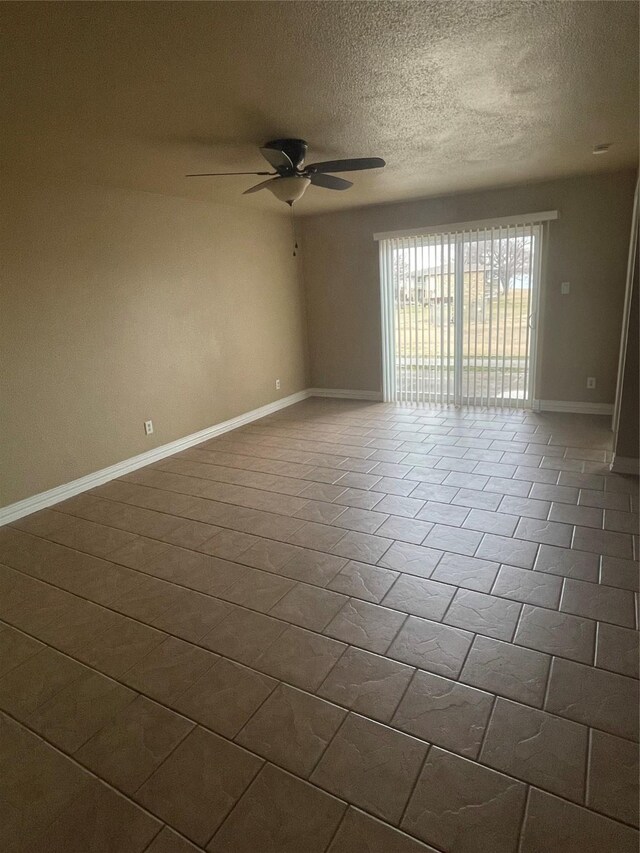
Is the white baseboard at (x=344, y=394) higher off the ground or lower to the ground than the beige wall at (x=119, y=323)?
lower

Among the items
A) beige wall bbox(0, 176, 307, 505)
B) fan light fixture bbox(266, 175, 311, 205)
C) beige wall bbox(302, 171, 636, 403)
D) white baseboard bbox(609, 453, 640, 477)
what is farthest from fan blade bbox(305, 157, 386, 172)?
beige wall bbox(302, 171, 636, 403)

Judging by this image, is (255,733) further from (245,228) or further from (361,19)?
(245,228)

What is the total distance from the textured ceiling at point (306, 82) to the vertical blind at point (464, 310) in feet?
5.17

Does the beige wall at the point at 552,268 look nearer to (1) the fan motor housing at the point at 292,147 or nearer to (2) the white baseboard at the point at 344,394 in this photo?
(2) the white baseboard at the point at 344,394

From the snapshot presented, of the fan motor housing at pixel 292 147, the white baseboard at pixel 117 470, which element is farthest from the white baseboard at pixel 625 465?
the white baseboard at pixel 117 470

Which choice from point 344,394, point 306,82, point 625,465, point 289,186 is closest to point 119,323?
point 289,186

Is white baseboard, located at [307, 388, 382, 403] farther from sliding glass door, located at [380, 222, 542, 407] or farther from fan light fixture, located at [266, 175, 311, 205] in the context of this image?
fan light fixture, located at [266, 175, 311, 205]

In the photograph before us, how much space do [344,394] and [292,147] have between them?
12.9ft

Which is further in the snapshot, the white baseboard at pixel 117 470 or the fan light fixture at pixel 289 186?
the white baseboard at pixel 117 470

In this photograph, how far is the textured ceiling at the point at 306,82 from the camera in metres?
1.79

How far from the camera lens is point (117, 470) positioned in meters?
4.27

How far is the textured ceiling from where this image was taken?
5.89ft

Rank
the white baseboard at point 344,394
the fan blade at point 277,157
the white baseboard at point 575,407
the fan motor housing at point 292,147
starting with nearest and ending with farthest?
the fan blade at point 277,157 < the fan motor housing at point 292,147 < the white baseboard at point 575,407 < the white baseboard at point 344,394

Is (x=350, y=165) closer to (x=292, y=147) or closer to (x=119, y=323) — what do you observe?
(x=292, y=147)
